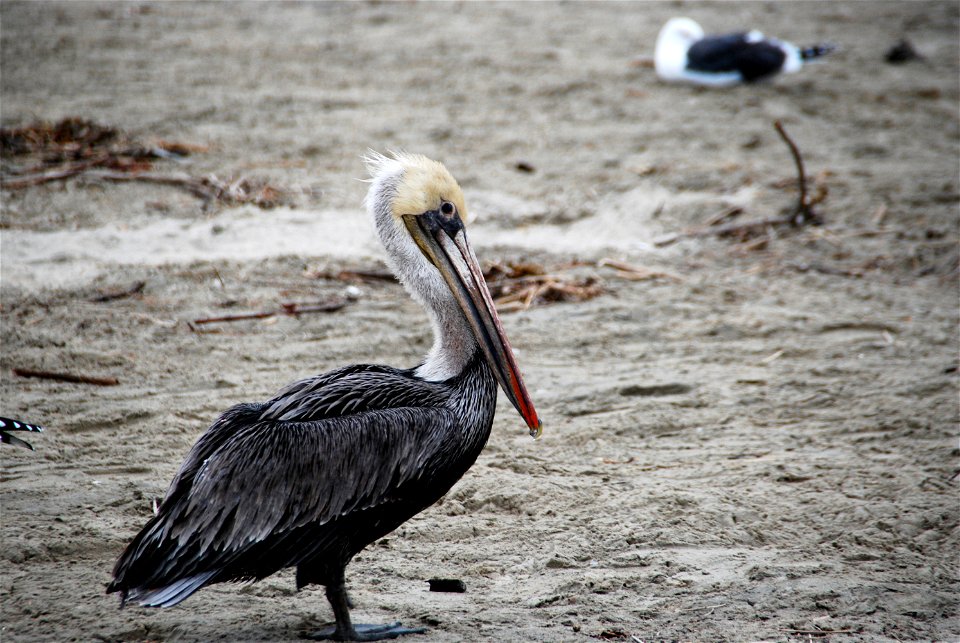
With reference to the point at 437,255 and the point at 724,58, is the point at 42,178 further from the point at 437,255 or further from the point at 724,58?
the point at 724,58

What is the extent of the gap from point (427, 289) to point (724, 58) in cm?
692

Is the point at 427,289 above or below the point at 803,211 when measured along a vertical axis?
above

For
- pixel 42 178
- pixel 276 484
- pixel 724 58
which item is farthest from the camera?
pixel 724 58

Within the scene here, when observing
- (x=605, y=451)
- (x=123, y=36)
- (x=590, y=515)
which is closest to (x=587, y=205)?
(x=605, y=451)

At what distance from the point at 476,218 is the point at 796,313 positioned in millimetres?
2468

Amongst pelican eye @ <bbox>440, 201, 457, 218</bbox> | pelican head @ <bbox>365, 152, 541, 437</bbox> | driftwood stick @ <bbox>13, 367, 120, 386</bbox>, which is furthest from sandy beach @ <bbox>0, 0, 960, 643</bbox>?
pelican eye @ <bbox>440, 201, 457, 218</bbox>

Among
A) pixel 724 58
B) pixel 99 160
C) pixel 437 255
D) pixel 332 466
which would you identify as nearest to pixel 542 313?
pixel 437 255

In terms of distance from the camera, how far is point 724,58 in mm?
9672

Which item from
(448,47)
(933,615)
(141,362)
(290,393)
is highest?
(448,47)

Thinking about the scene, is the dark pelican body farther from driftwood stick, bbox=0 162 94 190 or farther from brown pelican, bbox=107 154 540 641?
driftwood stick, bbox=0 162 94 190

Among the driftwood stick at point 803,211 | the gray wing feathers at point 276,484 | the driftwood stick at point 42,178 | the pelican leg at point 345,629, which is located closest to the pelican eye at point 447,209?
the gray wing feathers at point 276,484

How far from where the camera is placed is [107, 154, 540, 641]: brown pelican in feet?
9.95

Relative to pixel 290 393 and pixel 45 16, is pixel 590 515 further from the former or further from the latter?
pixel 45 16

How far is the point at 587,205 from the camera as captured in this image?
7531mm
